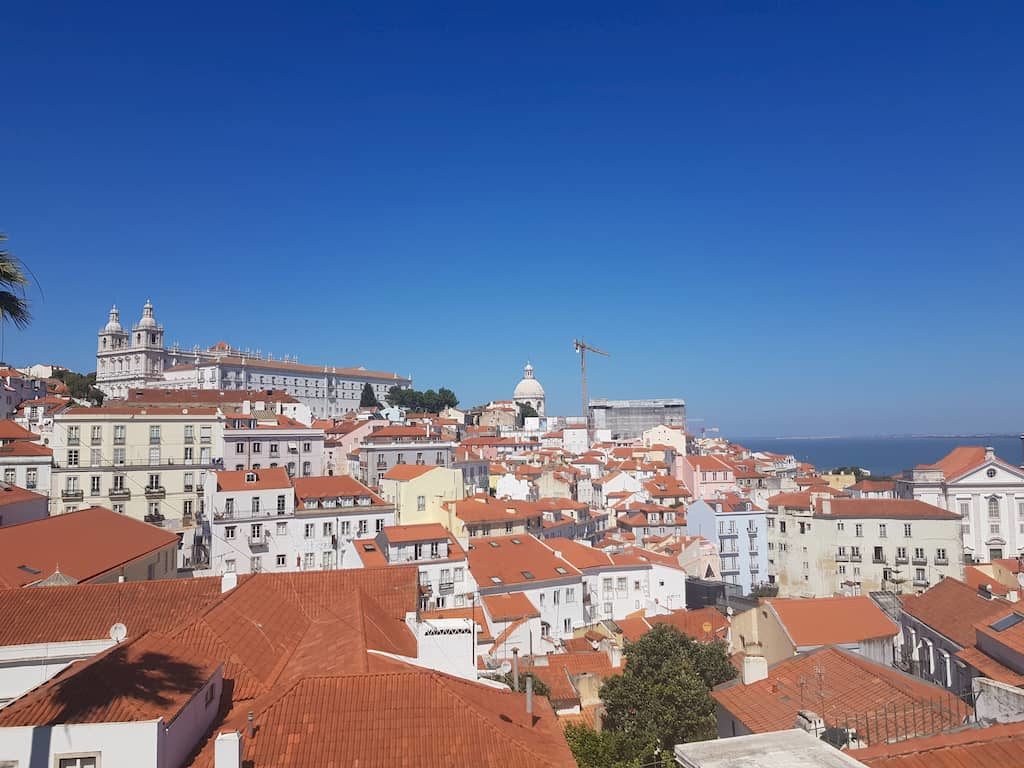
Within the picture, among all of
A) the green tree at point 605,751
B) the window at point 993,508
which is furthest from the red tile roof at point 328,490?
the window at point 993,508

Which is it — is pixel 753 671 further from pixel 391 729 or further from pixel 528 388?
pixel 528 388

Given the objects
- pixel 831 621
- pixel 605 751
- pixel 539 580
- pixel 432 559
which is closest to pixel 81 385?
pixel 432 559

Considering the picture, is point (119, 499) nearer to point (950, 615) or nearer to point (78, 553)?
point (78, 553)

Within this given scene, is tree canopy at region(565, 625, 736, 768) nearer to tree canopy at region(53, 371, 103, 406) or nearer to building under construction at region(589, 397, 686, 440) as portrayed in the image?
tree canopy at region(53, 371, 103, 406)

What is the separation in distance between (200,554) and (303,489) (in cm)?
768

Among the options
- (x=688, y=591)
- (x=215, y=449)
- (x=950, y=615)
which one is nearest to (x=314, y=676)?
(x=950, y=615)

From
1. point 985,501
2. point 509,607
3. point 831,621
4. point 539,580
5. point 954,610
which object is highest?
point 954,610

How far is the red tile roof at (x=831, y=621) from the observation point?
2570 centimetres

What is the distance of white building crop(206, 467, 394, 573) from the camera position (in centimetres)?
4222

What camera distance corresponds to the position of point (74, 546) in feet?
82.6

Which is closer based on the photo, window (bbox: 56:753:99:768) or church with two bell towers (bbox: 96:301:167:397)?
window (bbox: 56:753:99:768)

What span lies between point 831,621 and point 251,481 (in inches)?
1315

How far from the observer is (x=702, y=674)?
81.5 feet

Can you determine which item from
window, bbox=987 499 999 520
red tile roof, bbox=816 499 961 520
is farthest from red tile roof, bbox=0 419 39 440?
window, bbox=987 499 999 520
